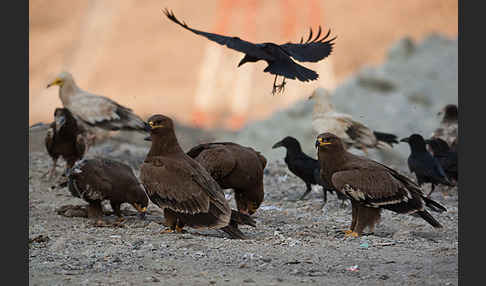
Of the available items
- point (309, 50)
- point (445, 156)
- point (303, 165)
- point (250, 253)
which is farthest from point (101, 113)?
point (250, 253)

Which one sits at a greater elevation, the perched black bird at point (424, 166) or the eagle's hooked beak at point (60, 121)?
the eagle's hooked beak at point (60, 121)

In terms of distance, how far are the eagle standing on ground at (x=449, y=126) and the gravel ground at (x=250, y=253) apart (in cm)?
334

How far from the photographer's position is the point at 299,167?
29.6ft

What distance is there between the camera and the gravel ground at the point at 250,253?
495cm

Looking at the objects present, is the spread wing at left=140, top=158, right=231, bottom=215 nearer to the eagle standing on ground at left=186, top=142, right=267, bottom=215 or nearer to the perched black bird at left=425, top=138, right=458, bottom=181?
the eagle standing on ground at left=186, top=142, right=267, bottom=215

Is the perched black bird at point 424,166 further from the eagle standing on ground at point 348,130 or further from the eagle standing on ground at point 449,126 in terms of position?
the eagle standing on ground at point 449,126

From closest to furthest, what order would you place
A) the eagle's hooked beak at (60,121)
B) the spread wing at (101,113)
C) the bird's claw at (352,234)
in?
the bird's claw at (352,234)
the eagle's hooked beak at (60,121)
the spread wing at (101,113)

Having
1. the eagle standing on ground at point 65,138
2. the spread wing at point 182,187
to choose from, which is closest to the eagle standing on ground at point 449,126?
the eagle standing on ground at point 65,138

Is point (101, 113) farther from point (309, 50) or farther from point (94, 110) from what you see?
point (309, 50)

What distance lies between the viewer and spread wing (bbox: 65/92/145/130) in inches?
422

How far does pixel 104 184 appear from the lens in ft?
22.8

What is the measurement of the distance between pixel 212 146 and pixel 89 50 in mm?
19661

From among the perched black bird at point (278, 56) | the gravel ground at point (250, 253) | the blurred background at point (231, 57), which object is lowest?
the gravel ground at point (250, 253)

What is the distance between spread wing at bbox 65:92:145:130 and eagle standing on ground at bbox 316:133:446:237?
15.9 ft
